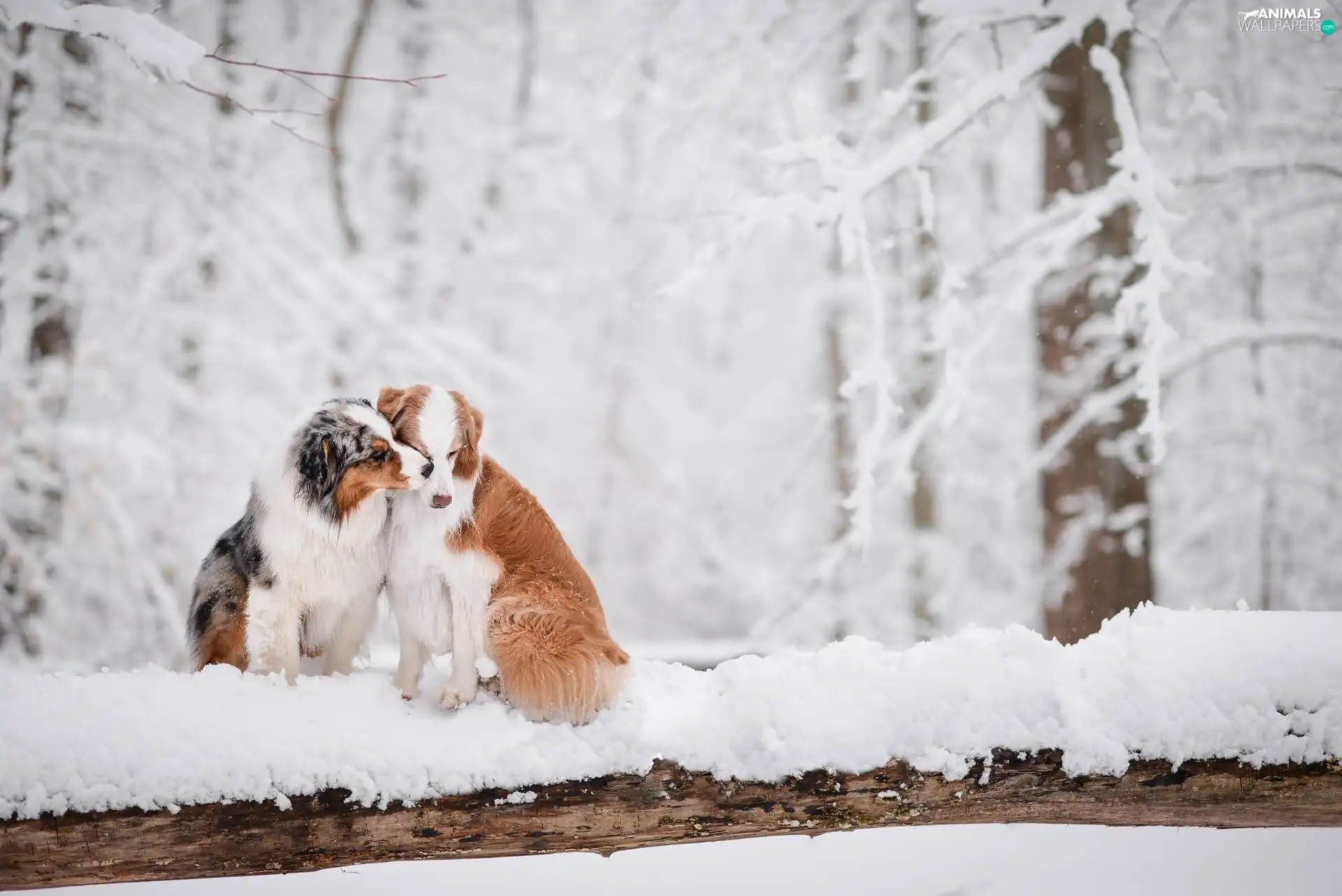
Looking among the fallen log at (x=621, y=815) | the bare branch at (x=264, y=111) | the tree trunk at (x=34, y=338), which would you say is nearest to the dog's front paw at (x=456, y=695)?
the fallen log at (x=621, y=815)

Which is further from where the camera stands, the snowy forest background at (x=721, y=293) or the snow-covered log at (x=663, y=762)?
the snowy forest background at (x=721, y=293)

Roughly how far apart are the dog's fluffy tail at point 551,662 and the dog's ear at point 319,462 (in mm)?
654

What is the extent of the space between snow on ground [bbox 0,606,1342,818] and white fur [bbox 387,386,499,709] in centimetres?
20

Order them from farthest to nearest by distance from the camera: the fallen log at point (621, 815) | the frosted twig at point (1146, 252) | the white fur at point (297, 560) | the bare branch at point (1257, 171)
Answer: the bare branch at point (1257, 171) < the frosted twig at point (1146, 252) < the white fur at point (297, 560) < the fallen log at point (621, 815)

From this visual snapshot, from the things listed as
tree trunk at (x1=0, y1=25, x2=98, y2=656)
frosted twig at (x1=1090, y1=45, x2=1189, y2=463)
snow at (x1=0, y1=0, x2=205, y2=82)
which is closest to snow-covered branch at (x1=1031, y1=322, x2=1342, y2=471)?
frosted twig at (x1=1090, y1=45, x2=1189, y2=463)

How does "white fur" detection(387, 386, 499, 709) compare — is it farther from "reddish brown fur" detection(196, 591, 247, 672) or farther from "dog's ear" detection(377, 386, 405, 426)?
"reddish brown fur" detection(196, 591, 247, 672)

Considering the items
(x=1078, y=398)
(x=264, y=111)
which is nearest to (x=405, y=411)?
(x=264, y=111)

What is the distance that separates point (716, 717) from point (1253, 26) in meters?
5.02

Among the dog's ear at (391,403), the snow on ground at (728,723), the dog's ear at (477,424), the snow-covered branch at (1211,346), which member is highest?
the snow-covered branch at (1211,346)

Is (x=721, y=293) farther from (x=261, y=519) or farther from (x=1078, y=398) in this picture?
(x=261, y=519)

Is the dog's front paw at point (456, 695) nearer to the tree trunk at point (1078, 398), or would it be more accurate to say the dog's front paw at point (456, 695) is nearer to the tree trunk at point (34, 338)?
the tree trunk at point (1078, 398)

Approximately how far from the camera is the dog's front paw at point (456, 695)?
2609mm

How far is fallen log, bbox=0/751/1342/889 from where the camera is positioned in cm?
229

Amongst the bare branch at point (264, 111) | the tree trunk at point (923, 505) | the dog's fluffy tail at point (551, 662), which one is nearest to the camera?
the dog's fluffy tail at point (551, 662)
